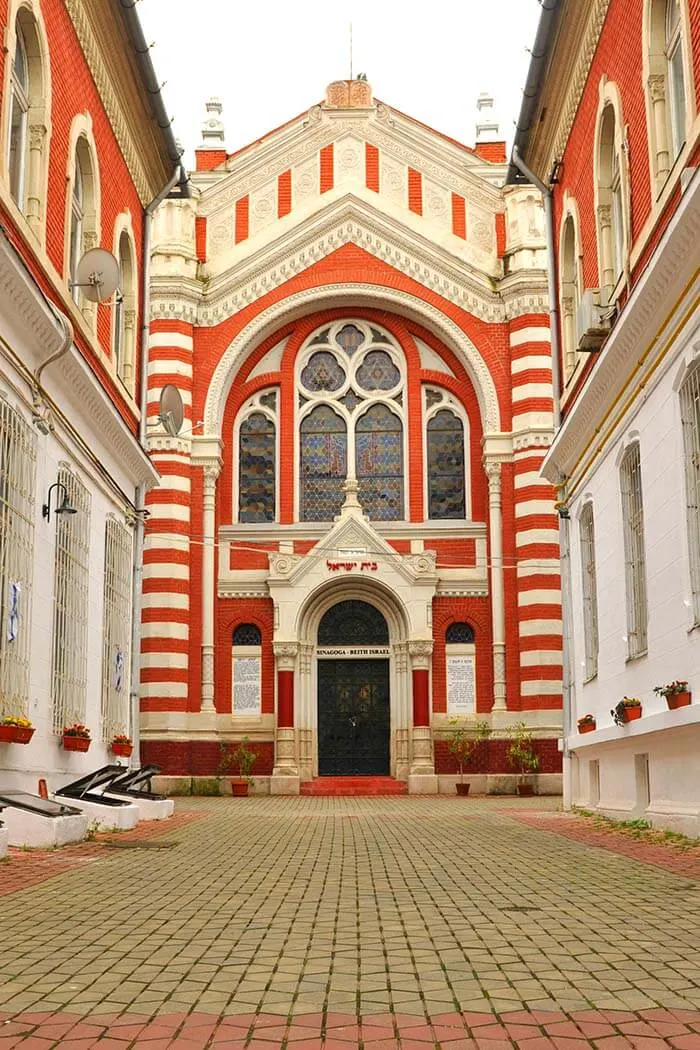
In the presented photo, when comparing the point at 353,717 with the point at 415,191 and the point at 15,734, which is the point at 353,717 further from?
the point at 15,734

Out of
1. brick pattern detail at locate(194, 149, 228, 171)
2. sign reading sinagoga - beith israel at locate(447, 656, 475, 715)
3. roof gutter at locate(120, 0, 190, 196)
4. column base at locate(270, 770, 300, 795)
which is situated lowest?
column base at locate(270, 770, 300, 795)

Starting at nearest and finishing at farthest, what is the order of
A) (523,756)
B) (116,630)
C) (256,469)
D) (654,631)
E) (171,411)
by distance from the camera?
(654,631), (116,630), (171,411), (523,756), (256,469)

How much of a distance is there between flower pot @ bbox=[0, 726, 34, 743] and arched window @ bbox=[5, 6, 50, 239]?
20.3 feet

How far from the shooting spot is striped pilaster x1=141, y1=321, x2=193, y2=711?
97.0 ft

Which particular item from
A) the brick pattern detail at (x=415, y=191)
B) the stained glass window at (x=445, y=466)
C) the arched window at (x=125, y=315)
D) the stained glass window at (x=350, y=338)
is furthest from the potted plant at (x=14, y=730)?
the brick pattern detail at (x=415, y=191)

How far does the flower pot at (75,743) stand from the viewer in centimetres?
1591

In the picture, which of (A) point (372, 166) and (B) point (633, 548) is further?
(A) point (372, 166)

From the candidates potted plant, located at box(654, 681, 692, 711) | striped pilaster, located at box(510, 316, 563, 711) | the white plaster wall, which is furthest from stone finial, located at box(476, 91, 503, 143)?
potted plant, located at box(654, 681, 692, 711)

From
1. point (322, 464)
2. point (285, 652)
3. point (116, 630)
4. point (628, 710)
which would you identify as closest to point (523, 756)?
point (285, 652)

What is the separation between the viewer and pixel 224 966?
6.01 metres

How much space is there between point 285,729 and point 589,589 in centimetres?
1220

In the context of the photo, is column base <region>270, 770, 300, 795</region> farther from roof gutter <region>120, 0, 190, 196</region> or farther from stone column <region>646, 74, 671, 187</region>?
stone column <region>646, 74, 671, 187</region>

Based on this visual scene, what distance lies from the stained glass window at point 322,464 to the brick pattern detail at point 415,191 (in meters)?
6.02

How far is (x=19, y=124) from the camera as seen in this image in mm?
14914
